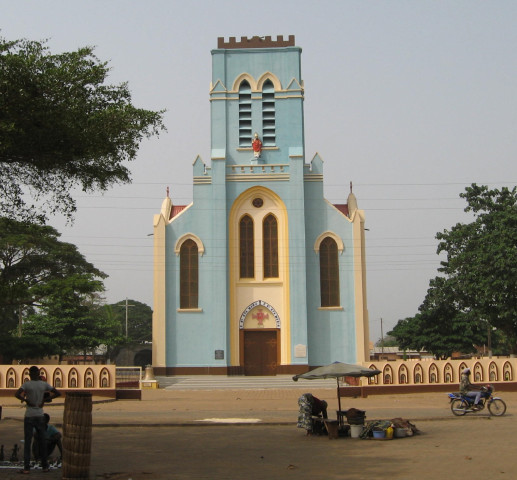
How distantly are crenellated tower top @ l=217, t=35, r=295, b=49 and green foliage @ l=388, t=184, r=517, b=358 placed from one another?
12.4 m

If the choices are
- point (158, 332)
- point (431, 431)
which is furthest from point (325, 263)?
point (431, 431)

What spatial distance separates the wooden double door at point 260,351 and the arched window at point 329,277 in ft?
9.97

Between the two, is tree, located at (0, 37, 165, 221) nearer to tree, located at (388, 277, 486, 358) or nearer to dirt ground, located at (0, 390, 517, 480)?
dirt ground, located at (0, 390, 517, 480)

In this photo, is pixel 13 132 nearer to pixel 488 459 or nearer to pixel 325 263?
pixel 488 459

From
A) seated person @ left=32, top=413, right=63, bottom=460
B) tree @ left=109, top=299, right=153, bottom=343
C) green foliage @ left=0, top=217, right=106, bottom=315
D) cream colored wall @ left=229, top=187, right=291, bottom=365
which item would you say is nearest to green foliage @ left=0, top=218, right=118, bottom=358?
green foliage @ left=0, top=217, right=106, bottom=315

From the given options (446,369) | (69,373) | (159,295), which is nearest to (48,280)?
(159,295)

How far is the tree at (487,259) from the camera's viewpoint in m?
36.8

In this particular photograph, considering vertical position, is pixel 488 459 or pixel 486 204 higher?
pixel 486 204

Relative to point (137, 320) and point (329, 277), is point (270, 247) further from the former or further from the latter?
point (137, 320)

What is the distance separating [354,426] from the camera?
16344 millimetres

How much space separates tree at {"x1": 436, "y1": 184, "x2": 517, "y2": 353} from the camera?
36781 millimetres

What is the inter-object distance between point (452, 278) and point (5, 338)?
906 inches

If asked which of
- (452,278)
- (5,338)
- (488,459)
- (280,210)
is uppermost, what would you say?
(280,210)

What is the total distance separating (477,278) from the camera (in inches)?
1487
